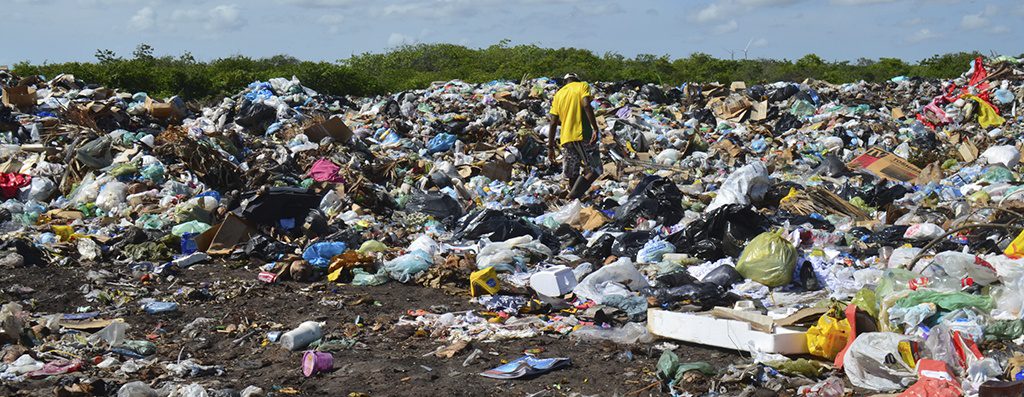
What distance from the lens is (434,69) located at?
2739 cm

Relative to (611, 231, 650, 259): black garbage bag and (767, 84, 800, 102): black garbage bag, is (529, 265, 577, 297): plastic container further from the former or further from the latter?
(767, 84, 800, 102): black garbage bag

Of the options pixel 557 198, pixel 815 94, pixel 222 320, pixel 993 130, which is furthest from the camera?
pixel 815 94

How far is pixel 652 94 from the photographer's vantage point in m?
15.6

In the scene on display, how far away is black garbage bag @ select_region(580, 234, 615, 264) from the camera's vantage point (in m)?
7.21

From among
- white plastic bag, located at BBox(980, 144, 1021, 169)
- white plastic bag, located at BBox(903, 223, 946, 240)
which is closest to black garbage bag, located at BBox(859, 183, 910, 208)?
white plastic bag, located at BBox(903, 223, 946, 240)

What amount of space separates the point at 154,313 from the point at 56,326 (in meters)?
0.60

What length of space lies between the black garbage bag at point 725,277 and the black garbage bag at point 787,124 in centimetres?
861

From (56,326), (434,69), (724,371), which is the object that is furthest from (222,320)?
(434,69)

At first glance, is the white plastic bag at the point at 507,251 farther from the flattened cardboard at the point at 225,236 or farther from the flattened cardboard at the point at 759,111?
the flattened cardboard at the point at 759,111

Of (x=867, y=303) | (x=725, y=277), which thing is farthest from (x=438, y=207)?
(x=867, y=303)

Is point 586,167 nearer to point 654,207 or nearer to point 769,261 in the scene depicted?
point 654,207

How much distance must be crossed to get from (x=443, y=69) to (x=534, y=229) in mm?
19370

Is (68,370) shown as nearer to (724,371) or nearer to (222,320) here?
(222,320)

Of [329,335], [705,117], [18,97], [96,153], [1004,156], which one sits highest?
[18,97]
